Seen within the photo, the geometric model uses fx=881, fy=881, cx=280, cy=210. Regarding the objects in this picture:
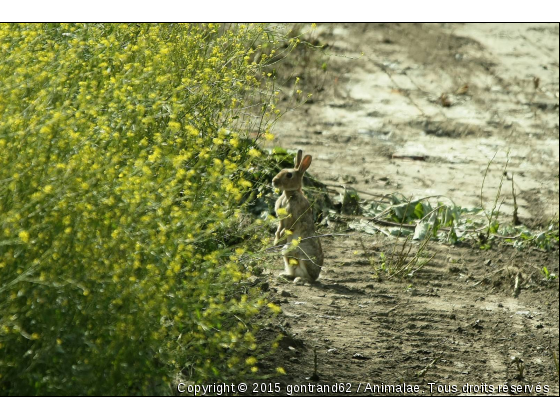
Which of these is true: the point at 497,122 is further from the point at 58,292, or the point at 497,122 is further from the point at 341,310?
the point at 58,292

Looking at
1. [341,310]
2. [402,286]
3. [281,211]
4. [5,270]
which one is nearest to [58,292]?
[5,270]

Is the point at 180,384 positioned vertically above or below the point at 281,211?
below

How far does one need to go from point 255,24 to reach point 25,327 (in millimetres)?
2884

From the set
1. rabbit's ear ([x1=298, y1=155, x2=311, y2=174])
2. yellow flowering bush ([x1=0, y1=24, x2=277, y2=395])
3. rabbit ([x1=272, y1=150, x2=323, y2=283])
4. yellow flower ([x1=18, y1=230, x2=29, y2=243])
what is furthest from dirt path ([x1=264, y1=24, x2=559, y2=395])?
yellow flower ([x1=18, y1=230, x2=29, y2=243])

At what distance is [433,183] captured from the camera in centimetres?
842

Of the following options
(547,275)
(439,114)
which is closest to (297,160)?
(547,275)

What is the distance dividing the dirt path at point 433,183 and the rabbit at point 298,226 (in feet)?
0.50

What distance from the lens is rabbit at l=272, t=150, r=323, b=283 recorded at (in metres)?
6.07

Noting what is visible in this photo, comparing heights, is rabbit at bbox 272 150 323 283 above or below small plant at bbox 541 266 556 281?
above

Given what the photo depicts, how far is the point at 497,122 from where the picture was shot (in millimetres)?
10070

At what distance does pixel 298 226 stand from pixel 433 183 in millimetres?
2650

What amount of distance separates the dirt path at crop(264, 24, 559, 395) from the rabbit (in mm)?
151

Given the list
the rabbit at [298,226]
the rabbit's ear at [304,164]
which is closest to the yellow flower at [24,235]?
the rabbit at [298,226]

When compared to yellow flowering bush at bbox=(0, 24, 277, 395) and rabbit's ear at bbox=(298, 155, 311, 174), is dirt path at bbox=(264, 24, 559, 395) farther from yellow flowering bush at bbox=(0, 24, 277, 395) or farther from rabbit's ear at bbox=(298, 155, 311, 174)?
yellow flowering bush at bbox=(0, 24, 277, 395)
